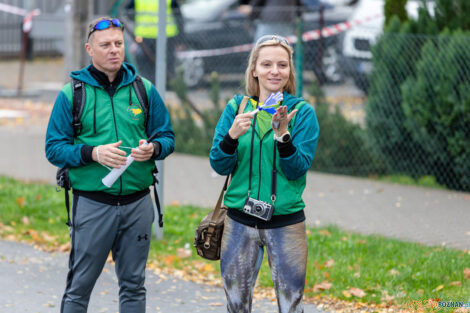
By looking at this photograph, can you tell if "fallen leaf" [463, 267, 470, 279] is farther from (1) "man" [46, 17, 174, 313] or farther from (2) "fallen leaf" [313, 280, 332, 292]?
(1) "man" [46, 17, 174, 313]

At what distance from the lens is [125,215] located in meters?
4.11

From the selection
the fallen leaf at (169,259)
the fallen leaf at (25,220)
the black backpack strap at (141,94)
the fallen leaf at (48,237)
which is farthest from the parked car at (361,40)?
→ the black backpack strap at (141,94)

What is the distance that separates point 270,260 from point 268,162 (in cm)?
49

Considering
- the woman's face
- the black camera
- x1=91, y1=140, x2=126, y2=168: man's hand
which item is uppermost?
the woman's face

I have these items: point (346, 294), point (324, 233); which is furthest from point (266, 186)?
point (324, 233)

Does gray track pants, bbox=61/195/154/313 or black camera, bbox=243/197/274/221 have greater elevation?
black camera, bbox=243/197/274/221

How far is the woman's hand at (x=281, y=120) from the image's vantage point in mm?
3553

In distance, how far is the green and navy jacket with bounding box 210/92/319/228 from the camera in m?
3.73

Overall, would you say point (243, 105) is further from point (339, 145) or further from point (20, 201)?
point (339, 145)

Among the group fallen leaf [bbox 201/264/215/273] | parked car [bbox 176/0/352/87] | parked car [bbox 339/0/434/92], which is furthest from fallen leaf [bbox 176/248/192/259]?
parked car [bbox 339/0/434/92]

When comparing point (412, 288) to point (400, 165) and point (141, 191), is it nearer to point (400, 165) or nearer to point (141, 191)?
point (141, 191)

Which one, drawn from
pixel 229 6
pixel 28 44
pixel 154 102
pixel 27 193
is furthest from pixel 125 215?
pixel 28 44

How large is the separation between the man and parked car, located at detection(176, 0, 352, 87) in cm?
937

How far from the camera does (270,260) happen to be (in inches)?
151
